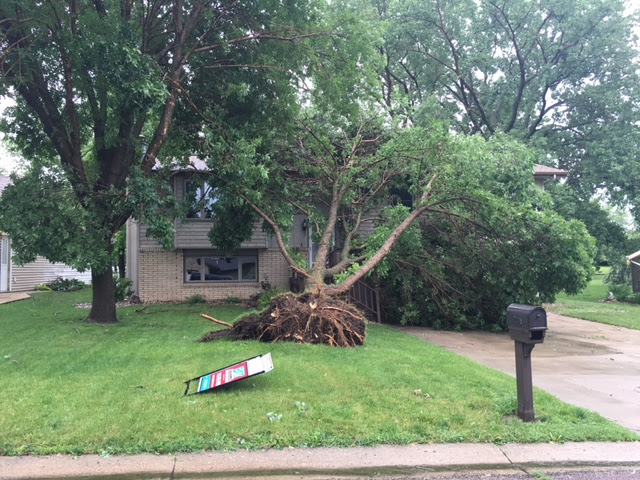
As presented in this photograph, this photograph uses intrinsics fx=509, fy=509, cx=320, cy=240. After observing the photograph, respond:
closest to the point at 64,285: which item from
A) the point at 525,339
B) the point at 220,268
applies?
the point at 220,268

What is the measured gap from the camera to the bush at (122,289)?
59.3 feet

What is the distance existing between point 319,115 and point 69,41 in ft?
19.9

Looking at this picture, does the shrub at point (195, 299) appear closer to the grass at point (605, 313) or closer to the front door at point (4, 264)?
the front door at point (4, 264)

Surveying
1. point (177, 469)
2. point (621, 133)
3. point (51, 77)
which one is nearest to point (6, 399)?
point (177, 469)

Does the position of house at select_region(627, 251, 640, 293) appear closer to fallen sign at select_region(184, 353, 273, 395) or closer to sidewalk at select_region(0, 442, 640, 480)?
sidewalk at select_region(0, 442, 640, 480)

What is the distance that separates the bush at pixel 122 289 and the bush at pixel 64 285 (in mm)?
6664

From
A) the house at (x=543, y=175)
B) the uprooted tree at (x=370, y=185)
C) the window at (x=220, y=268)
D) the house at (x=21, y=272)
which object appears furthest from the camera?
the house at (x=21, y=272)

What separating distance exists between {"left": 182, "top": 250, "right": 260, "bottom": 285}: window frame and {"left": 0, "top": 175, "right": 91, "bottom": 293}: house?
4612 mm

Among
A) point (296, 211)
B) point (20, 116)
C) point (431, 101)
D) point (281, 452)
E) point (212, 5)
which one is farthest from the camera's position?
point (431, 101)

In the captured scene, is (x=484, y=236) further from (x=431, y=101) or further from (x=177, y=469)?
(x=431, y=101)

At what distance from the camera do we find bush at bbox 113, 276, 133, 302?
1808cm

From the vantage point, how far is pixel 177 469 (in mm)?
4121

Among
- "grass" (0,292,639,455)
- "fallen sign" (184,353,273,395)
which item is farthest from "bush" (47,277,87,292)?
"fallen sign" (184,353,273,395)

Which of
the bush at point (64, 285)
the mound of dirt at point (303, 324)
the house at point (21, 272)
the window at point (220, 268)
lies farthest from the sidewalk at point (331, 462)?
the bush at point (64, 285)
